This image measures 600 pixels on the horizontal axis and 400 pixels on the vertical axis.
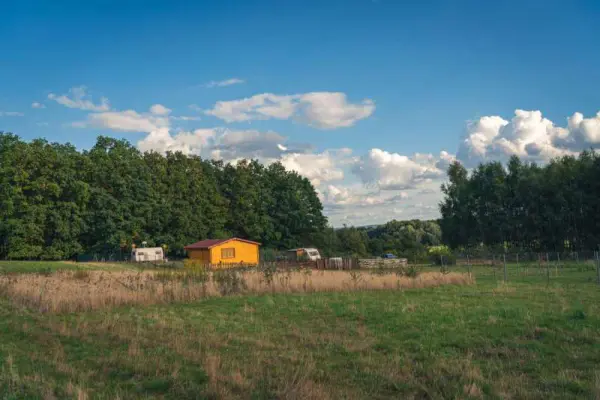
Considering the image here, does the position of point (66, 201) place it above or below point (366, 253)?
above

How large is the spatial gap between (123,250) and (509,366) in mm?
56691

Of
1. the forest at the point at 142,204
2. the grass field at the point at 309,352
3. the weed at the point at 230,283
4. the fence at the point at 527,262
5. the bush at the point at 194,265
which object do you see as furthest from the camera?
the forest at the point at 142,204

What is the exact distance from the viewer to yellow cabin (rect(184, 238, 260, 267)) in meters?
50.2

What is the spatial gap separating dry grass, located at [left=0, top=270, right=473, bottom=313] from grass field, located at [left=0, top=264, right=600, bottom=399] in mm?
864

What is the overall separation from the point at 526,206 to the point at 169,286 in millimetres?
53335

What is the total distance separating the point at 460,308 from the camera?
46.0ft

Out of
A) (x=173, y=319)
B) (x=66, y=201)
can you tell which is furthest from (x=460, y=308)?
(x=66, y=201)

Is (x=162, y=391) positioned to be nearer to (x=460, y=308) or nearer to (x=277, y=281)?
(x=460, y=308)

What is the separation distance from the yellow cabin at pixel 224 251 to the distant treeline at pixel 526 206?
99.0 ft

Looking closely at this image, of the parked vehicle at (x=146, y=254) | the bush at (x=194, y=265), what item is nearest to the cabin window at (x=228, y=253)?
the parked vehicle at (x=146, y=254)

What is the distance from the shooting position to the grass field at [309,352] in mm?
6719

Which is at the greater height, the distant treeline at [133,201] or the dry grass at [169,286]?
the distant treeline at [133,201]

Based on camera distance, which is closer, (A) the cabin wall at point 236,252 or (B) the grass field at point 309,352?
(B) the grass field at point 309,352

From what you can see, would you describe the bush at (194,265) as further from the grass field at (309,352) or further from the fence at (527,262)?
the fence at (527,262)
